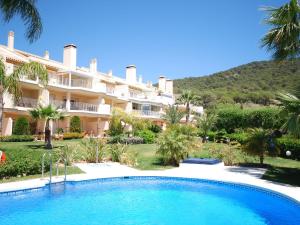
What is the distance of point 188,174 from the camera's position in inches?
601

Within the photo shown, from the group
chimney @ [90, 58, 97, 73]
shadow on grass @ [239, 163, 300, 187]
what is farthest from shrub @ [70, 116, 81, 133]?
shadow on grass @ [239, 163, 300, 187]

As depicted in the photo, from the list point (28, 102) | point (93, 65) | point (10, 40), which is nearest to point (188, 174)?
point (28, 102)

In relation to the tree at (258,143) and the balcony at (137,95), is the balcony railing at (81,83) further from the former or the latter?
the tree at (258,143)

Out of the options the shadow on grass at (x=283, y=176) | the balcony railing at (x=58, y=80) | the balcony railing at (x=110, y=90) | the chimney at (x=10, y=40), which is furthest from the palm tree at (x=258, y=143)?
the chimney at (x=10, y=40)

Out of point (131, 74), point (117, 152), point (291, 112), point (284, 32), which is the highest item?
point (131, 74)

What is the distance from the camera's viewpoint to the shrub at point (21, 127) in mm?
29812

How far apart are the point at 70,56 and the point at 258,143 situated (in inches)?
1287

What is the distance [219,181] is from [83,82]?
99.0 ft

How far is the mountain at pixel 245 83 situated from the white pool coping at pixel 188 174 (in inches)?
2029

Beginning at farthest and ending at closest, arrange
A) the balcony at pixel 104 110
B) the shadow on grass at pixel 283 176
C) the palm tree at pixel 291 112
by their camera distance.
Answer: the balcony at pixel 104 110
the shadow on grass at pixel 283 176
the palm tree at pixel 291 112

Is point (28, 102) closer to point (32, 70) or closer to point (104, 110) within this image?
point (104, 110)

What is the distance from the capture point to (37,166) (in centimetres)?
1389

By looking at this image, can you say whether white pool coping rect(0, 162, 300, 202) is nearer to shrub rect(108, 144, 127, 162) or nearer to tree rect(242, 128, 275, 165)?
shrub rect(108, 144, 127, 162)

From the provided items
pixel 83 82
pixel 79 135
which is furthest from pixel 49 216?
pixel 83 82
